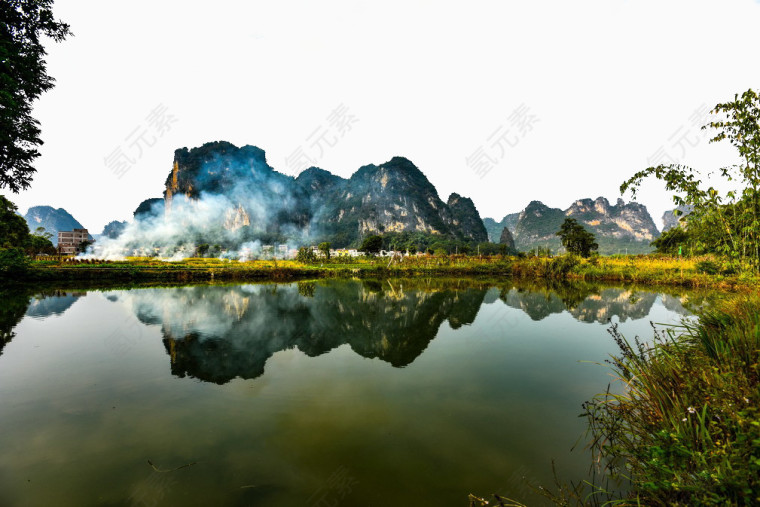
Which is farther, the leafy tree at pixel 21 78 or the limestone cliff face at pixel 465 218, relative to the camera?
the limestone cliff face at pixel 465 218

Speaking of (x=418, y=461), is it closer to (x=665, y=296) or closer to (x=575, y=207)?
(x=665, y=296)

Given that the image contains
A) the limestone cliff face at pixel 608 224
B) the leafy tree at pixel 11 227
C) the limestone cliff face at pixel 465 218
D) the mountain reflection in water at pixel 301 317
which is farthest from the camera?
the limestone cliff face at pixel 465 218

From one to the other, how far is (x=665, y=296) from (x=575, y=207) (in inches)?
7914

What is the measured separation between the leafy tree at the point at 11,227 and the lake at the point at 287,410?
40.6 feet

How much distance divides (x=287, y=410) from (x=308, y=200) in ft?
658

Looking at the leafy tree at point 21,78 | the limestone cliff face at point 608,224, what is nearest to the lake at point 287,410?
the leafy tree at point 21,78

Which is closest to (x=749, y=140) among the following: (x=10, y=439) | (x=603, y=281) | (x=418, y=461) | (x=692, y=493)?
(x=692, y=493)

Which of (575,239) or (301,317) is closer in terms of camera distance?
(301,317)

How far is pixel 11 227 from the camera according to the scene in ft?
80.7

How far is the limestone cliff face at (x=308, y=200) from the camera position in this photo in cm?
13850

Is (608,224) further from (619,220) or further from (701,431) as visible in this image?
(701,431)

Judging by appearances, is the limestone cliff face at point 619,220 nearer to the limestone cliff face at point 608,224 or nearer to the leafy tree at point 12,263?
the limestone cliff face at point 608,224

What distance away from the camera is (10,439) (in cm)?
365

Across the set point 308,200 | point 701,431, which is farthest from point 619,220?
point 701,431
